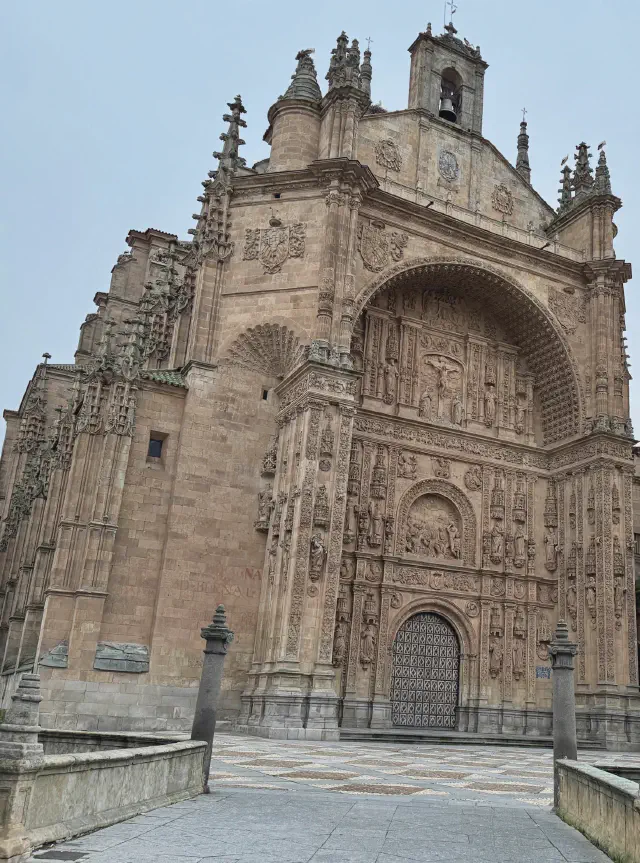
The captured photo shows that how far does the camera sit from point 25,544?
29.7 metres

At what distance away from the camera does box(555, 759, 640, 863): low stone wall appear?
215 inches

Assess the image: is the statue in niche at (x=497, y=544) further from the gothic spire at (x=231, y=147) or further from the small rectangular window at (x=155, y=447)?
the gothic spire at (x=231, y=147)

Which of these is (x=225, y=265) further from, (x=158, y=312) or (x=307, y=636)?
(x=307, y=636)

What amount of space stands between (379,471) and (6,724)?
18.1 meters

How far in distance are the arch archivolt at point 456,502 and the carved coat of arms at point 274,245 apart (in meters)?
7.46

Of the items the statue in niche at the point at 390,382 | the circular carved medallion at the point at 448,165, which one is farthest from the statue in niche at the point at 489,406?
the circular carved medallion at the point at 448,165

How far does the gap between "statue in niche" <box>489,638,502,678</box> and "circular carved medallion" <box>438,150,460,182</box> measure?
1440cm

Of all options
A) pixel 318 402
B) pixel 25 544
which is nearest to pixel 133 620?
pixel 318 402

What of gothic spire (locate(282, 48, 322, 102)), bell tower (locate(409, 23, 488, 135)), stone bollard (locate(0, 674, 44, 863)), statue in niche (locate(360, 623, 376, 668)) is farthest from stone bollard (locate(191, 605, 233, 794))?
bell tower (locate(409, 23, 488, 135))

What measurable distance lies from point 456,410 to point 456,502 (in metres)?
2.93

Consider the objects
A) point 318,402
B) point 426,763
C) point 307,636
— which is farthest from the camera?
point 318,402

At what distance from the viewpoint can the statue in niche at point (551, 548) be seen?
24.5 metres

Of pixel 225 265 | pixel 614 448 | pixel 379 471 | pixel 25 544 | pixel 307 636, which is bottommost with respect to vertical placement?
pixel 307 636

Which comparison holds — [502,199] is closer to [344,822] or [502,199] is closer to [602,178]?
[602,178]
